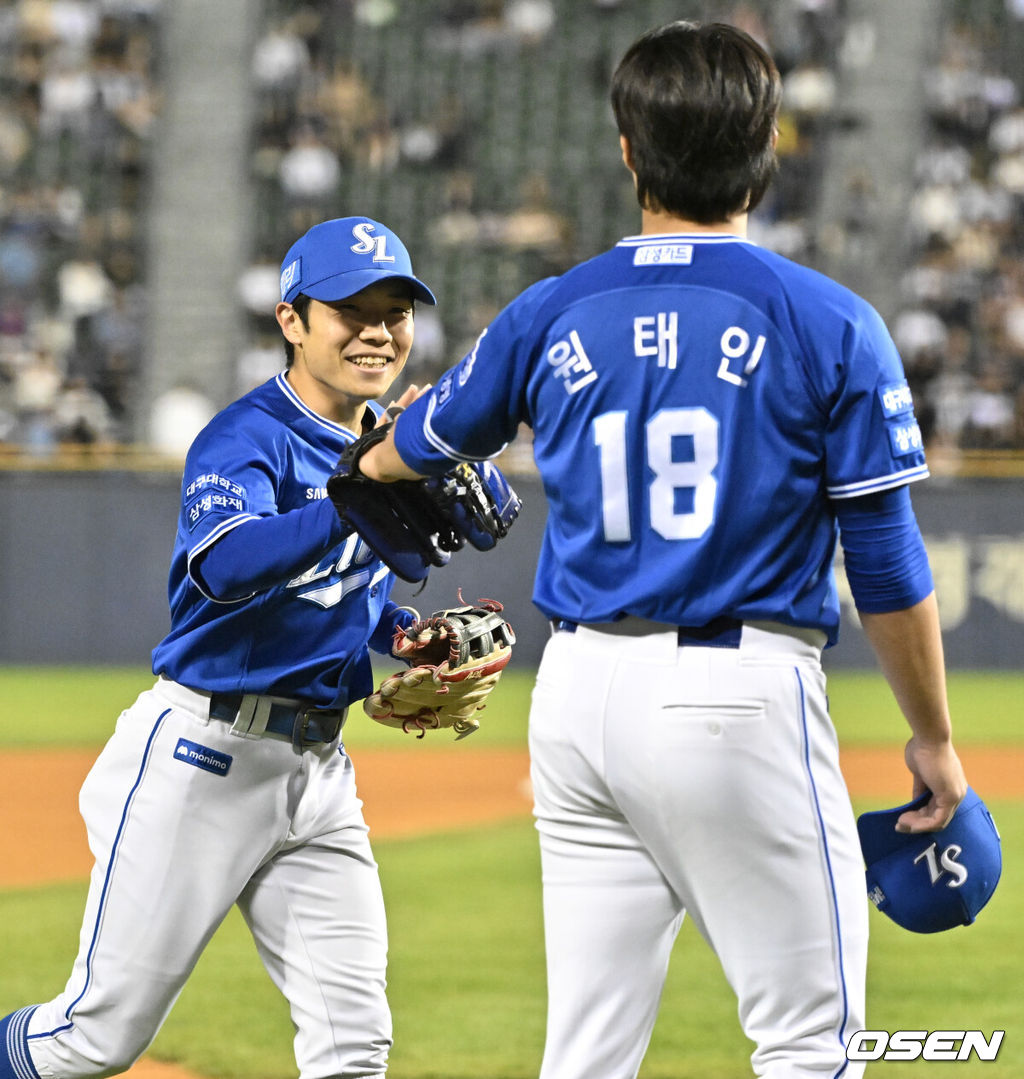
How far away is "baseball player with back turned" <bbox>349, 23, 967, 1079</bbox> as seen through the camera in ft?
7.52

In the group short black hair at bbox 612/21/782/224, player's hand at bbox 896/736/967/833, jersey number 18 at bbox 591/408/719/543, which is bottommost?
player's hand at bbox 896/736/967/833

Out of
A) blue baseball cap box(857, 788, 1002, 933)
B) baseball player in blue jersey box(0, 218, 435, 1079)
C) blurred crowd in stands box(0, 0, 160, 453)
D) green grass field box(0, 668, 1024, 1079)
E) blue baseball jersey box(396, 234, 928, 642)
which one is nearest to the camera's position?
blue baseball jersey box(396, 234, 928, 642)

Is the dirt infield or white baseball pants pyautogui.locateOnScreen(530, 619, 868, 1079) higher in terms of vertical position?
white baseball pants pyautogui.locateOnScreen(530, 619, 868, 1079)

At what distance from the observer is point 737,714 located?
229cm

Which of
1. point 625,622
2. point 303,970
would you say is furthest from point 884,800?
point 625,622

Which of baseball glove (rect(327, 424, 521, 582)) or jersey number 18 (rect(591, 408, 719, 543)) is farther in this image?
baseball glove (rect(327, 424, 521, 582))

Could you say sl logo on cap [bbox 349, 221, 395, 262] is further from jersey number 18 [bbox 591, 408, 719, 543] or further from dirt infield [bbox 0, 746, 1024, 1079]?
dirt infield [bbox 0, 746, 1024, 1079]

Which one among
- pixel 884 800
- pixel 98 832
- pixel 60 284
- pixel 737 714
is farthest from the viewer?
pixel 60 284

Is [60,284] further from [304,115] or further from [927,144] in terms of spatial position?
[927,144]

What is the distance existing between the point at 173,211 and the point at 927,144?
819 centimetres

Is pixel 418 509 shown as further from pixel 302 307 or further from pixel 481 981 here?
pixel 481 981

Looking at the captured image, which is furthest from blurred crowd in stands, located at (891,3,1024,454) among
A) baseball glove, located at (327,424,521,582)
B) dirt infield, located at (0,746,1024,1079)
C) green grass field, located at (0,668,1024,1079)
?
baseball glove, located at (327,424,521,582)

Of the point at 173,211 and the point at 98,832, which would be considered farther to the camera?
the point at 173,211

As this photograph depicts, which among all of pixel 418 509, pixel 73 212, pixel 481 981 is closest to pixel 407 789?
pixel 481 981
